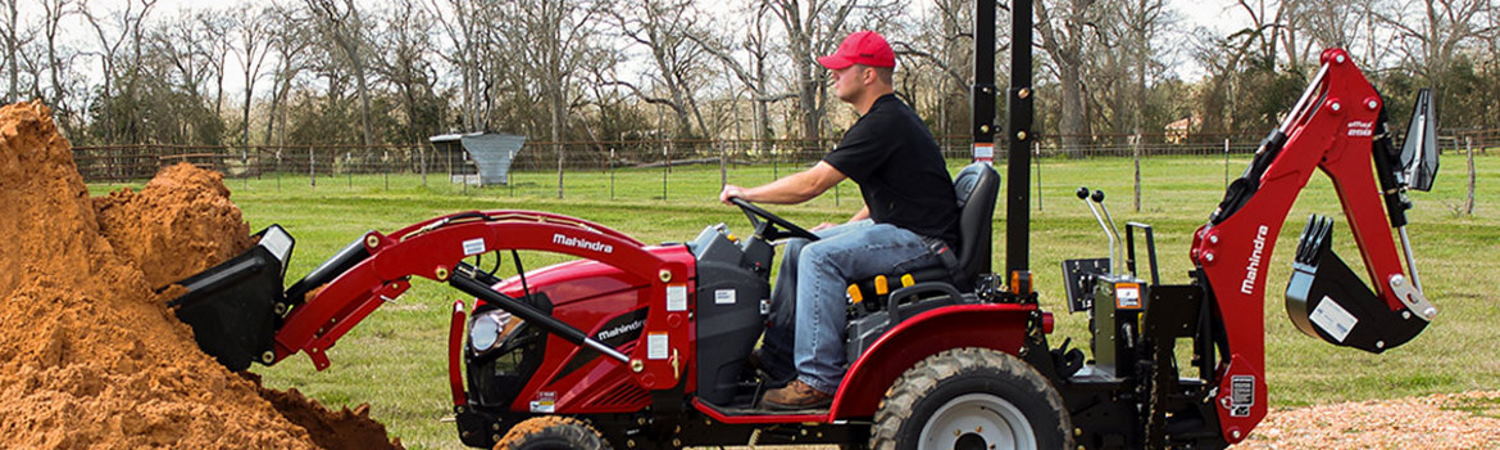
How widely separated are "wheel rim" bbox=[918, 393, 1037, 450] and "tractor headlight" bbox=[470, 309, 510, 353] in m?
1.63

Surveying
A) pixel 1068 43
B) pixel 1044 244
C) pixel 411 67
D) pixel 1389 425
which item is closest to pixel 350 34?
pixel 411 67

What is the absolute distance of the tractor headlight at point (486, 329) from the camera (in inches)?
196

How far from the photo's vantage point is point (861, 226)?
5.28 m

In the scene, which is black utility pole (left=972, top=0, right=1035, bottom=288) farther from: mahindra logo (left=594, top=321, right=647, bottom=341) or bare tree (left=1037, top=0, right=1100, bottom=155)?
bare tree (left=1037, top=0, right=1100, bottom=155)

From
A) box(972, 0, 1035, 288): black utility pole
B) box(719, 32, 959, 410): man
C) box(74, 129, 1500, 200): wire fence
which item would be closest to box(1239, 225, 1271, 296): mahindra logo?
box(972, 0, 1035, 288): black utility pole

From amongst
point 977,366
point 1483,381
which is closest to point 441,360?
point 977,366

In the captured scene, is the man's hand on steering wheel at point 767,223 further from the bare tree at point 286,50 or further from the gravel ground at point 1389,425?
the bare tree at point 286,50

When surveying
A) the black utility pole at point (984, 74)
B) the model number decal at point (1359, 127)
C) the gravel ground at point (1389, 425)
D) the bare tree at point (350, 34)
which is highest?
the bare tree at point (350, 34)

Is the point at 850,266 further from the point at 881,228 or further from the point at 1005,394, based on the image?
the point at 1005,394

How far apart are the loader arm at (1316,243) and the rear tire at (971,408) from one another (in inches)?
33.4

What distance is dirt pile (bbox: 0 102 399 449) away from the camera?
399 cm

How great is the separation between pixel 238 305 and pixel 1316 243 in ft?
13.6

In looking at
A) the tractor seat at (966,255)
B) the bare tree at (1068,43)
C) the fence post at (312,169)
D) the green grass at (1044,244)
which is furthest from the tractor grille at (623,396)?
the bare tree at (1068,43)

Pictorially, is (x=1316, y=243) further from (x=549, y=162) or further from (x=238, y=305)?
(x=549, y=162)
